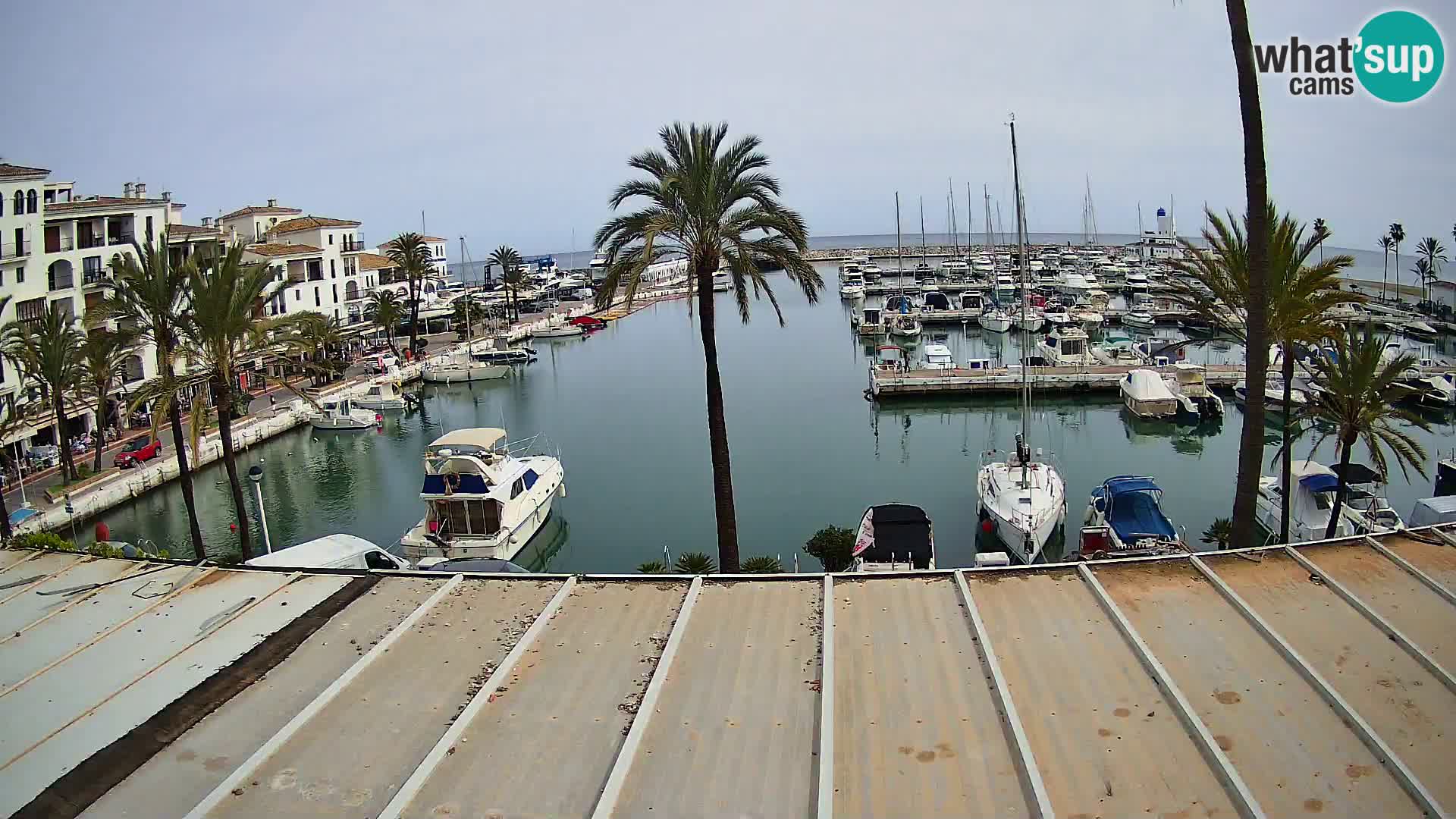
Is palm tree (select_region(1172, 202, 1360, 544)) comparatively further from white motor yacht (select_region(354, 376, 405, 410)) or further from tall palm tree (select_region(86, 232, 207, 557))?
white motor yacht (select_region(354, 376, 405, 410))

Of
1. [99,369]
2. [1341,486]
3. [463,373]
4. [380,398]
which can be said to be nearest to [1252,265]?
[1341,486]

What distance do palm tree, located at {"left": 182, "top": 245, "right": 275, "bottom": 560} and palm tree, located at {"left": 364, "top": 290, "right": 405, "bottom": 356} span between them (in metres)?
39.9

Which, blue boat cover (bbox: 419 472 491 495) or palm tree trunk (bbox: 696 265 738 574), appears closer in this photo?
palm tree trunk (bbox: 696 265 738 574)

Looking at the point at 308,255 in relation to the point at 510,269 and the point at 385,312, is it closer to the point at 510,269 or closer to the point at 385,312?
the point at 385,312

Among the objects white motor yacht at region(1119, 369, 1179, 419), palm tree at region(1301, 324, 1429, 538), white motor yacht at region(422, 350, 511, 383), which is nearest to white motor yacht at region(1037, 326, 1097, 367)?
white motor yacht at region(1119, 369, 1179, 419)

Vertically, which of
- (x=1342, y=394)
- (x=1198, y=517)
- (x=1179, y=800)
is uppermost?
(x=1342, y=394)

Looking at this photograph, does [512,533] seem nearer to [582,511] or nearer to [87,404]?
[582,511]

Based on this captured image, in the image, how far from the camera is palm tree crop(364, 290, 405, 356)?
59.0m

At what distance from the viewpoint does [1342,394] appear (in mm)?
17938

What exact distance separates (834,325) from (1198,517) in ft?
180

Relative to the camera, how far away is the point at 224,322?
19.1 metres

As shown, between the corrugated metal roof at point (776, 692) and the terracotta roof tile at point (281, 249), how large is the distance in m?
46.2

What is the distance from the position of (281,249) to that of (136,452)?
79.4 feet

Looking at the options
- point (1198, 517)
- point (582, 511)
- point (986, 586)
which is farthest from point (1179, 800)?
point (582, 511)
